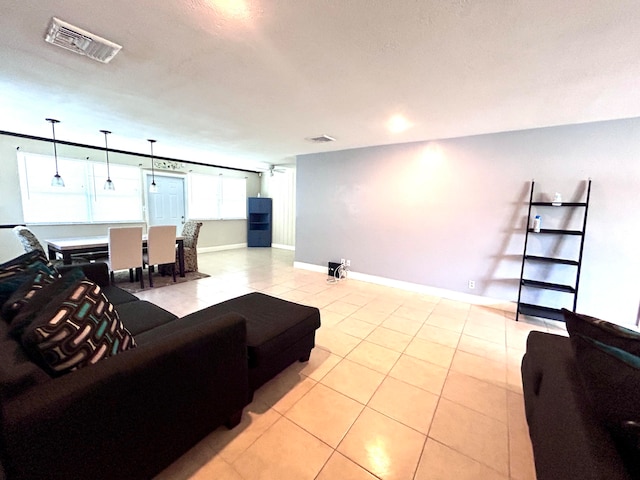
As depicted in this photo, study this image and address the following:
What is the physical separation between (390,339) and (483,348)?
92cm

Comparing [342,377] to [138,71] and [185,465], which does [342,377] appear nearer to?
[185,465]

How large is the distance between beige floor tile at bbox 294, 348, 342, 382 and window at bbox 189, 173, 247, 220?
5.97 meters

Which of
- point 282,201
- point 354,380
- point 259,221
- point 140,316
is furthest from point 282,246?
point 354,380

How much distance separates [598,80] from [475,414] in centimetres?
277

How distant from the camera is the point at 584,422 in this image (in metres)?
0.88

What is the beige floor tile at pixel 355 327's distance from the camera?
2814mm

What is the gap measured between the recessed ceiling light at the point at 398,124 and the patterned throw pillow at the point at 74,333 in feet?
10.4

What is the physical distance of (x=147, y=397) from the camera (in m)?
1.08

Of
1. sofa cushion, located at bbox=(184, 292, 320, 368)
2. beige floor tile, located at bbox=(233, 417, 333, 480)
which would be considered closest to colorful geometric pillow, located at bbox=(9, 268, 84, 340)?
sofa cushion, located at bbox=(184, 292, 320, 368)

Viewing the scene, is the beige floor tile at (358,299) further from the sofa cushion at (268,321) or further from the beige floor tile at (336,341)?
the sofa cushion at (268,321)

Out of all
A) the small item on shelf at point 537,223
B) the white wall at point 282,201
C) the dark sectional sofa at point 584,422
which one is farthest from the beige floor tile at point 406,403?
the white wall at point 282,201

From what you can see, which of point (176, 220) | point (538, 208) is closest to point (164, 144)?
point (176, 220)

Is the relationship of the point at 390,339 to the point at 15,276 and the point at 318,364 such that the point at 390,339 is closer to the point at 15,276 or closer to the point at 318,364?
the point at 318,364

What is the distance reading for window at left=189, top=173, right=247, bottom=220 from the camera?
698 cm
